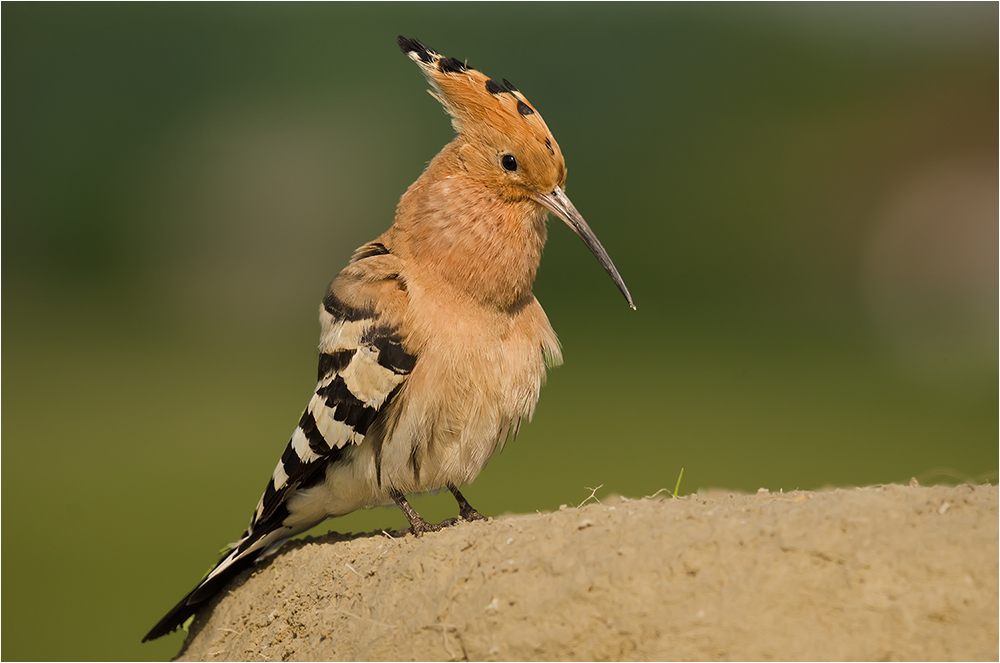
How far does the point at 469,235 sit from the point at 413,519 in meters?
1.17

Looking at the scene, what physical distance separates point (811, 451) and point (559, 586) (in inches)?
687

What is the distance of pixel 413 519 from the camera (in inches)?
142

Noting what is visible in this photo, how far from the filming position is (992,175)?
68.5ft

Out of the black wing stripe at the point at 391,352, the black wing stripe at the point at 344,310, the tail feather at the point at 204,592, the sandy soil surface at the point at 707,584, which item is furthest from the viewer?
the tail feather at the point at 204,592

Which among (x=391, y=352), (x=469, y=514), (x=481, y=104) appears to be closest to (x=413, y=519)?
(x=469, y=514)

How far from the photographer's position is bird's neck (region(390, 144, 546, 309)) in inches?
144

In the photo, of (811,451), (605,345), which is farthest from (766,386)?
(811,451)

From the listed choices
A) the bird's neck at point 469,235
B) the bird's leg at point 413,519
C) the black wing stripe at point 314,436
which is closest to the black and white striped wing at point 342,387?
the black wing stripe at point 314,436

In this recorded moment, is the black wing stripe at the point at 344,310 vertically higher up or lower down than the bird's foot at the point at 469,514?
higher up

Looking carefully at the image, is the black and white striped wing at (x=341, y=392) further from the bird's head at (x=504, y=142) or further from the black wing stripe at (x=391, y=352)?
the bird's head at (x=504, y=142)

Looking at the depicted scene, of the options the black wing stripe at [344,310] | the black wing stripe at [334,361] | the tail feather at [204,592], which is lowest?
the tail feather at [204,592]

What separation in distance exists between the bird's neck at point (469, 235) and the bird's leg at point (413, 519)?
2.87ft

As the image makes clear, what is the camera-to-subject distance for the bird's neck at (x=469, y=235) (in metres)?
3.65

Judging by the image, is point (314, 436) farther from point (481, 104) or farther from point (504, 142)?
point (481, 104)
